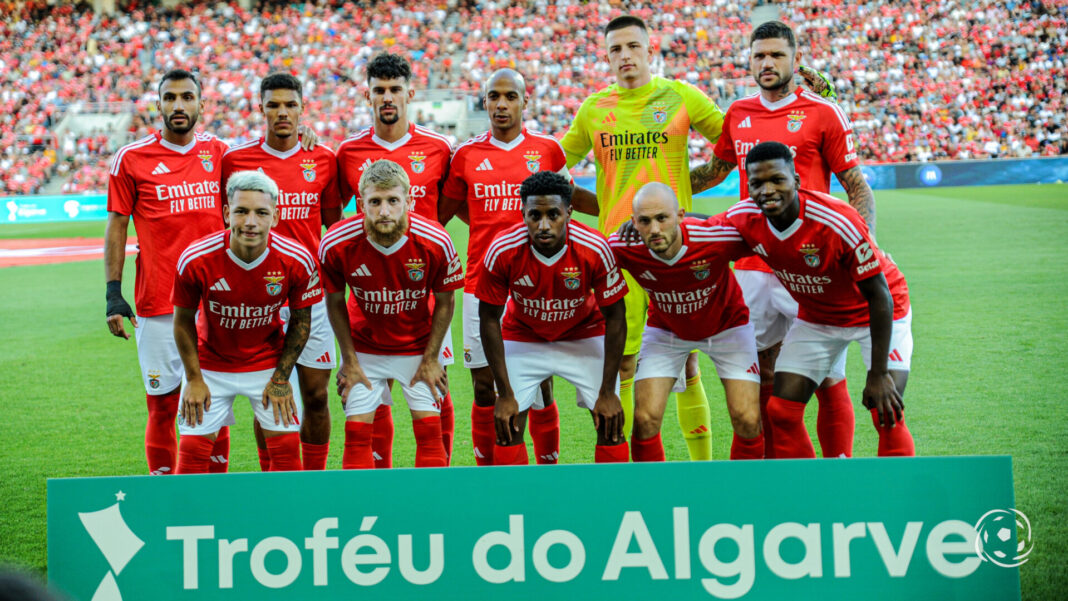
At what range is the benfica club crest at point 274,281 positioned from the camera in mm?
4559

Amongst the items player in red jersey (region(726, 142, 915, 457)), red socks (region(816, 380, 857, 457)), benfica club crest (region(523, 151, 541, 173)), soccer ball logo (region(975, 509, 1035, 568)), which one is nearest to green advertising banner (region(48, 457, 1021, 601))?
soccer ball logo (region(975, 509, 1035, 568))

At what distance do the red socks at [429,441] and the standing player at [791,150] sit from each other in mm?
1754

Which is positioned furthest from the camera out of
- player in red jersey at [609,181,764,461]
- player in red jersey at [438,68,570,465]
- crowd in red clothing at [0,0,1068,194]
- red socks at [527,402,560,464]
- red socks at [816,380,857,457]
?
crowd in red clothing at [0,0,1068,194]

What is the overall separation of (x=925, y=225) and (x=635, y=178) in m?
13.7

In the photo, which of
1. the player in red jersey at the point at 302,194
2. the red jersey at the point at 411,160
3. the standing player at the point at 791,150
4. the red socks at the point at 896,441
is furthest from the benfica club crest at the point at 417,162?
the red socks at the point at 896,441

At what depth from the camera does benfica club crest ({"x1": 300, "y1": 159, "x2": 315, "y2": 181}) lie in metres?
5.29

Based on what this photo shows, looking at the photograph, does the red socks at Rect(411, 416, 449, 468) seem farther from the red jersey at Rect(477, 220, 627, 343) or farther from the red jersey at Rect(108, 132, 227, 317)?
the red jersey at Rect(108, 132, 227, 317)

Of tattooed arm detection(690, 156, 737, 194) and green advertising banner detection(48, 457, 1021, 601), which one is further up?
tattooed arm detection(690, 156, 737, 194)

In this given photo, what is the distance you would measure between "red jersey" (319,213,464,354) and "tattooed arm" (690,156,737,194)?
160 centimetres

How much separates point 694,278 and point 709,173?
1.17 meters

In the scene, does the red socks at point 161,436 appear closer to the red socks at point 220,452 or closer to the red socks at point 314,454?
the red socks at point 220,452

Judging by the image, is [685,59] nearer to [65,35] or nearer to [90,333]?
[65,35]

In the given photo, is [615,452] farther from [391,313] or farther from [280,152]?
Result: [280,152]

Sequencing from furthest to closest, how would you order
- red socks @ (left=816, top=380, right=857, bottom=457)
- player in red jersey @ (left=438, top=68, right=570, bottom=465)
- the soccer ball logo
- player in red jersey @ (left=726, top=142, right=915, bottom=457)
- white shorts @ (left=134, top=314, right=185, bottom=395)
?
1. player in red jersey @ (left=438, top=68, right=570, bottom=465)
2. white shorts @ (left=134, top=314, right=185, bottom=395)
3. red socks @ (left=816, top=380, right=857, bottom=457)
4. player in red jersey @ (left=726, top=142, right=915, bottom=457)
5. the soccer ball logo
